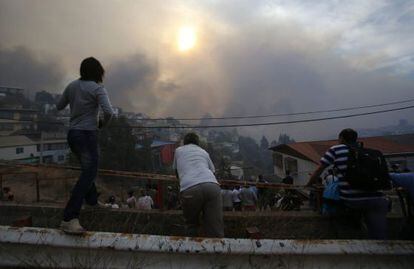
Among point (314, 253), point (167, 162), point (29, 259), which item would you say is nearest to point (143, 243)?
point (29, 259)

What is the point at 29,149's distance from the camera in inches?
2375

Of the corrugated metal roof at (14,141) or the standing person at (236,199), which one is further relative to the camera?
the corrugated metal roof at (14,141)

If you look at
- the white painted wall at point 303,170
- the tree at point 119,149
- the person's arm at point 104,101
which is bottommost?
the white painted wall at point 303,170

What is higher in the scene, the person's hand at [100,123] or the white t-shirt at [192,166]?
the person's hand at [100,123]

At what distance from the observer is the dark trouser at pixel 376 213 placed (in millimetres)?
3344

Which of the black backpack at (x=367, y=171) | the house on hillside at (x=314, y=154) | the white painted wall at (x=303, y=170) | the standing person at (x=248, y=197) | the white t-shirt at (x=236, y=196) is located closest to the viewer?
the black backpack at (x=367, y=171)

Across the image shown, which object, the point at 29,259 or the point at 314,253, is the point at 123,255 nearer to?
the point at 29,259

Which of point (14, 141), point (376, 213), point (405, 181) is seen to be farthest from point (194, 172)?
point (14, 141)

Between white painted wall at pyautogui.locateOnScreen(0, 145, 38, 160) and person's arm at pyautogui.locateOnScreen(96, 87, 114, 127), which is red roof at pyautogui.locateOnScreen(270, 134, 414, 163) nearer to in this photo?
person's arm at pyautogui.locateOnScreen(96, 87, 114, 127)

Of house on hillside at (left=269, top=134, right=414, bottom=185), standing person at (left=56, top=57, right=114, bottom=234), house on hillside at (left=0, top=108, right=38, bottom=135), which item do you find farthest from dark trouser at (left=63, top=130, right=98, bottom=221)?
house on hillside at (left=0, top=108, right=38, bottom=135)

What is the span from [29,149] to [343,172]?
65.2 m

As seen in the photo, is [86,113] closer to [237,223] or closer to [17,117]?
[237,223]

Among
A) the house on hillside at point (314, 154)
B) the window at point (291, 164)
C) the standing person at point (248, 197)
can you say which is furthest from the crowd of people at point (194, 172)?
the window at point (291, 164)

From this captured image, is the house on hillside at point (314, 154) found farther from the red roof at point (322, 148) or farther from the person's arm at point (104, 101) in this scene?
the person's arm at point (104, 101)
